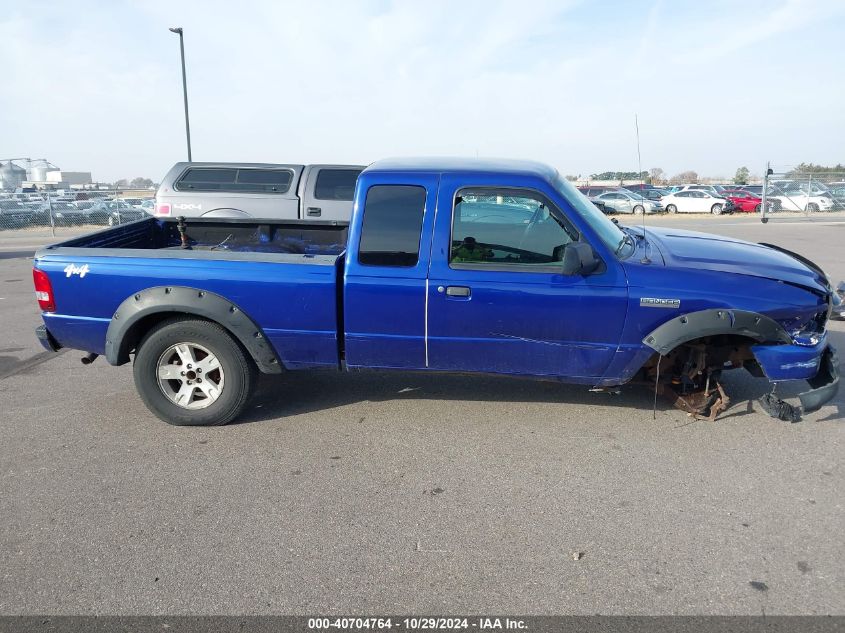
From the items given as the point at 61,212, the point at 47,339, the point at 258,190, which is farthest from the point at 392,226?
the point at 61,212

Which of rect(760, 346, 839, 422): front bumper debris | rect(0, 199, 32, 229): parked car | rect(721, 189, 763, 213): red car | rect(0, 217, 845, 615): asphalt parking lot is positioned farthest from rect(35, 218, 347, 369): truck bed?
rect(721, 189, 763, 213): red car

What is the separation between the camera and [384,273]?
4086 millimetres

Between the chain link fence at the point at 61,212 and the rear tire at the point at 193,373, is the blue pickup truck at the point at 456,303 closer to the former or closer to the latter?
the rear tire at the point at 193,373

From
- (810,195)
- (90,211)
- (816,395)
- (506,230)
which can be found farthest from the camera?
(810,195)

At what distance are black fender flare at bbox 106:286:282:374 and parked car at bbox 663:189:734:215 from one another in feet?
98.3

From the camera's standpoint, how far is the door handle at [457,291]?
13.1ft

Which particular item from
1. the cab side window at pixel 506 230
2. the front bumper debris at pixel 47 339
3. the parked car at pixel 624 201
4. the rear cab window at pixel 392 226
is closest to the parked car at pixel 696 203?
the parked car at pixel 624 201

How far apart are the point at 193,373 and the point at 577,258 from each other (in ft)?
8.94

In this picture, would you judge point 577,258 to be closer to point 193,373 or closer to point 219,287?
point 219,287

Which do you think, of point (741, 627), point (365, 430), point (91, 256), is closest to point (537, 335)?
point (365, 430)

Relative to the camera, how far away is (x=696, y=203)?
30094 mm

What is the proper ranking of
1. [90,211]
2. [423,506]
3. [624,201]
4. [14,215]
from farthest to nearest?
[624,201] < [90,211] < [14,215] < [423,506]

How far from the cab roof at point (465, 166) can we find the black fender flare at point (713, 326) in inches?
49.8

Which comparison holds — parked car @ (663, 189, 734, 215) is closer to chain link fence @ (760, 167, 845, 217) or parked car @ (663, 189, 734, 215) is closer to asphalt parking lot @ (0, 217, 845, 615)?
chain link fence @ (760, 167, 845, 217)
